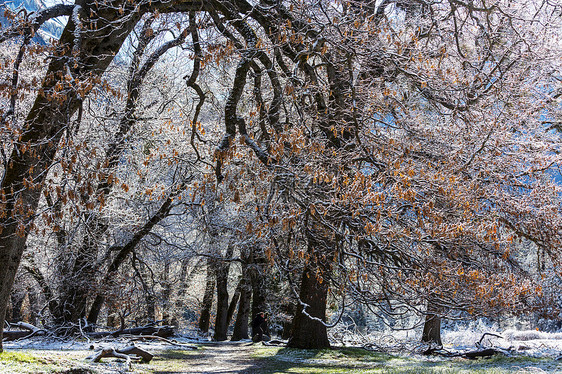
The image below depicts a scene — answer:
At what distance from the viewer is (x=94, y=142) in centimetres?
1298

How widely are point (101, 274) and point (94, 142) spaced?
152 inches

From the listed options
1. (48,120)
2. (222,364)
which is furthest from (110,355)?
(48,120)

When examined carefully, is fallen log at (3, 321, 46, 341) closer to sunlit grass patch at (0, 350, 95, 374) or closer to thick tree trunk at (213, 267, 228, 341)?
sunlit grass patch at (0, 350, 95, 374)

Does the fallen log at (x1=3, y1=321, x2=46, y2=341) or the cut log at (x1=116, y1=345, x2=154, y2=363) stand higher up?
the fallen log at (x1=3, y1=321, x2=46, y2=341)

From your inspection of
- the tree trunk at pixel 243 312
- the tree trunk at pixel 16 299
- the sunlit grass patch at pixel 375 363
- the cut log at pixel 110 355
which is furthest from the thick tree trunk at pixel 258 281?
the cut log at pixel 110 355

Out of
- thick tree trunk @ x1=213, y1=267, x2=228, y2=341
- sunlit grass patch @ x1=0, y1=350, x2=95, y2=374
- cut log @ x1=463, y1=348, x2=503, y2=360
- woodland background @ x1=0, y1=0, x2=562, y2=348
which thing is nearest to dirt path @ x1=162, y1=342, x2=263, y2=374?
woodland background @ x1=0, y1=0, x2=562, y2=348

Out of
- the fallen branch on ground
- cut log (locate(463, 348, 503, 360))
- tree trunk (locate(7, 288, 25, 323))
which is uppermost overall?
tree trunk (locate(7, 288, 25, 323))

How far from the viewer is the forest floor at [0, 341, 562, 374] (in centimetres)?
748

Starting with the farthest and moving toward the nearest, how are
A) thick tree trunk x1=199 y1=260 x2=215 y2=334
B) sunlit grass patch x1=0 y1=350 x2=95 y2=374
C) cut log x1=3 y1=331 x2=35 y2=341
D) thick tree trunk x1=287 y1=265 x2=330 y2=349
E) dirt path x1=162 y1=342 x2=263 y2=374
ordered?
thick tree trunk x1=199 y1=260 x2=215 y2=334 → thick tree trunk x1=287 y1=265 x2=330 y2=349 → cut log x1=3 y1=331 x2=35 y2=341 → dirt path x1=162 y1=342 x2=263 y2=374 → sunlit grass patch x1=0 y1=350 x2=95 y2=374

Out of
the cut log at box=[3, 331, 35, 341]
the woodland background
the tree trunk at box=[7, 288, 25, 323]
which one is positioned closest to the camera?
the woodland background

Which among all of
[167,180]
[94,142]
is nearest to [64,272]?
[94,142]

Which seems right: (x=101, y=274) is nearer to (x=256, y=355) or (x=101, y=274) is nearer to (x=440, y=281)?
(x=256, y=355)

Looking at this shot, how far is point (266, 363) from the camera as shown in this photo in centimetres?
1194

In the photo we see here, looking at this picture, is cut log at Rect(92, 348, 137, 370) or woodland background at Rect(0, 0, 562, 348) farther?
cut log at Rect(92, 348, 137, 370)
